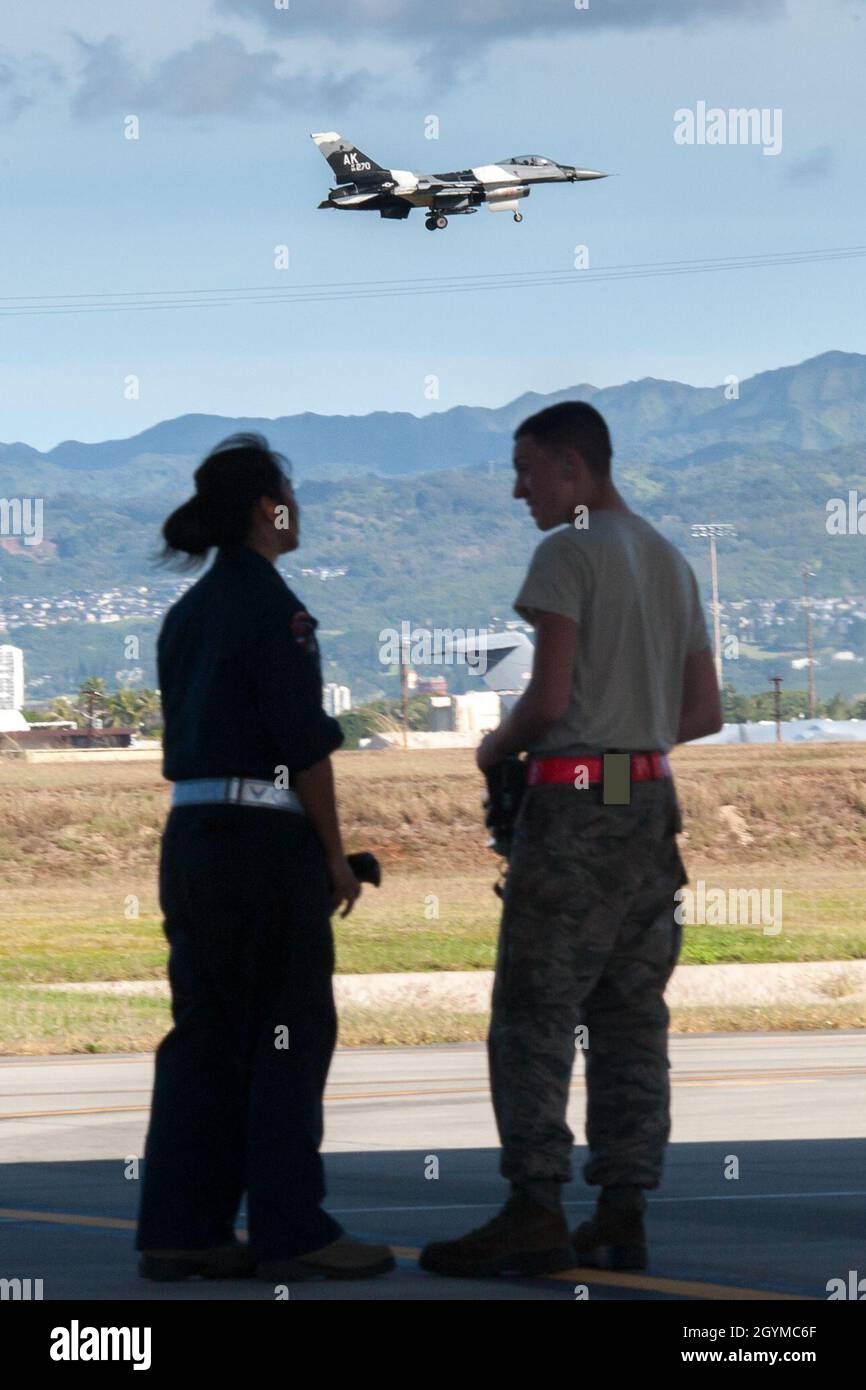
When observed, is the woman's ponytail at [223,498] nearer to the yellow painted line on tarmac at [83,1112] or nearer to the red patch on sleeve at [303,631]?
the red patch on sleeve at [303,631]

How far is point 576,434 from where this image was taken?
5.98m

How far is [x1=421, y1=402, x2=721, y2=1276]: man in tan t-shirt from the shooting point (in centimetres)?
573

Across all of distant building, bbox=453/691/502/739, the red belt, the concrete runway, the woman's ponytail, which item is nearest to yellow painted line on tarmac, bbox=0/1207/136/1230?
the concrete runway

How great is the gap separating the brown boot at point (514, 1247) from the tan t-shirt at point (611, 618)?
115 centimetres

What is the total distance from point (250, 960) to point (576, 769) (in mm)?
944

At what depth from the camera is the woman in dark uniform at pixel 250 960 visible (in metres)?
5.76

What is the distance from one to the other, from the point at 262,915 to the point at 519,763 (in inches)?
29.6

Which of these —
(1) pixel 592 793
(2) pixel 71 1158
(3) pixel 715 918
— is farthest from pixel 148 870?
(1) pixel 592 793

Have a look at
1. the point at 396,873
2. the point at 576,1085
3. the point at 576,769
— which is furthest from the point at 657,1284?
the point at 396,873

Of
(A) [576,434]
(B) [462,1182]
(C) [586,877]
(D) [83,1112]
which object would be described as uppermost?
(A) [576,434]

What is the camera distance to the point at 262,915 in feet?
18.9

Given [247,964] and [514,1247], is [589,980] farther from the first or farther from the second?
[247,964]

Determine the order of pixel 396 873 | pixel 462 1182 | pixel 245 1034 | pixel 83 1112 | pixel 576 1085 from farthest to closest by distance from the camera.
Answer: pixel 396 873, pixel 576 1085, pixel 83 1112, pixel 462 1182, pixel 245 1034

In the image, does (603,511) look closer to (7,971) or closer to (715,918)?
(7,971)
